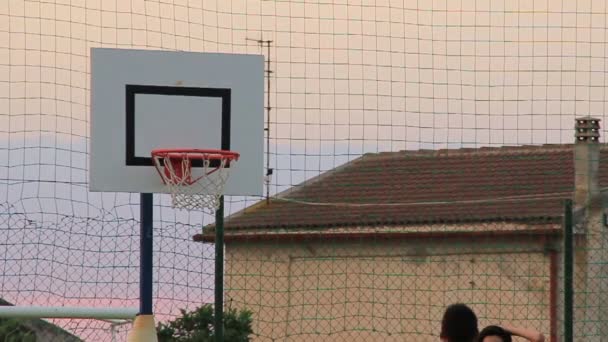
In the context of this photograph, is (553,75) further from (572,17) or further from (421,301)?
(421,301)

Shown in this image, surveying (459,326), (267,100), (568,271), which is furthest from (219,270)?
(459,326)

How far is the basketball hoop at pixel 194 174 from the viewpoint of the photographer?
9.42 meters

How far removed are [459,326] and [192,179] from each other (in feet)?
9.47

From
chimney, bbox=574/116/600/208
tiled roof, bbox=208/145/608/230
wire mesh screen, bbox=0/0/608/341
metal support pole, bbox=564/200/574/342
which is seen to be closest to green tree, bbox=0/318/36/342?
wire mesh screen, bbox=0/0/608/341

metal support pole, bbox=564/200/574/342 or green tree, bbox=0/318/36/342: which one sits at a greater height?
metal support pole, bbox=564/200/574/342

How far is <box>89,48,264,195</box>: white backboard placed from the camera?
9.53 m

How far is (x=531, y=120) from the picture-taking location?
1041cm

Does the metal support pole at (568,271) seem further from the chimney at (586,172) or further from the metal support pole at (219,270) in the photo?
the chimney at (586,172)

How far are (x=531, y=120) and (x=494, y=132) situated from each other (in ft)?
0.85

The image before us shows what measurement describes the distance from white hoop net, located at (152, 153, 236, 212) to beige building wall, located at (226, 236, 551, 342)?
265 cm

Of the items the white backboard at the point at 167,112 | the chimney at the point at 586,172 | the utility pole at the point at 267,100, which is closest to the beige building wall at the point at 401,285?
the chimney at the point at 586,172

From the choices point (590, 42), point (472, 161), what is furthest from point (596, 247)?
point (472, 161)

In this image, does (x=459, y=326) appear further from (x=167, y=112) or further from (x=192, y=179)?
(x=167, y=112)

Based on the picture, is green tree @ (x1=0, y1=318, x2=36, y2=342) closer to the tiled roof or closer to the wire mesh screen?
the wire mesh screen
